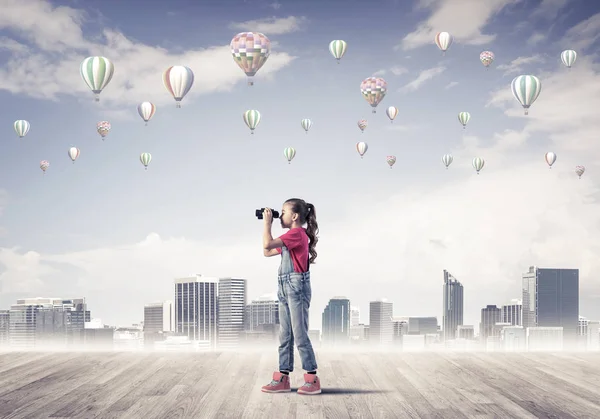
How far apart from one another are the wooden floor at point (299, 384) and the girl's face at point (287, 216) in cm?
132

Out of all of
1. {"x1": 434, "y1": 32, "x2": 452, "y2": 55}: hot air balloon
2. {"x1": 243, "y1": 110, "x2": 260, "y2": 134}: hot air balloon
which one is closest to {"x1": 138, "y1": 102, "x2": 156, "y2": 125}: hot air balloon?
{"x1": 243, "y1": 110, "x2": 260, "y2": 134}: hot air balloon

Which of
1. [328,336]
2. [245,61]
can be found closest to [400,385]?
[245,61]

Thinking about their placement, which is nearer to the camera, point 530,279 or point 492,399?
point 492,399

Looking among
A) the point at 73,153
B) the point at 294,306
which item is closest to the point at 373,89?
the point at 73,153

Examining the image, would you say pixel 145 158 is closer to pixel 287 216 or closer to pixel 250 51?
pixel 250 51

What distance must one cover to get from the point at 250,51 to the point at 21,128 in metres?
11.2

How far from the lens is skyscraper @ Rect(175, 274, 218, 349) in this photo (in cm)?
3559

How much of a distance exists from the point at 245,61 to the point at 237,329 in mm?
13366

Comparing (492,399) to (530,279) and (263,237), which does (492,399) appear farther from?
(530,279)

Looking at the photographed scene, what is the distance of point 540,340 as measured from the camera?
905 centimetres

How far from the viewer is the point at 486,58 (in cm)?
2788

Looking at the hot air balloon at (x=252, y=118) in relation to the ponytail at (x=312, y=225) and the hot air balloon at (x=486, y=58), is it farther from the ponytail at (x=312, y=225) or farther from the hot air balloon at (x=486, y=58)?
the ponytail at (x=312, y=225)

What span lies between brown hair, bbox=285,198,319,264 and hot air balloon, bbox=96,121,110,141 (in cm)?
2101

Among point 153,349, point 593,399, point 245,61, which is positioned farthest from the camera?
point 245,61
